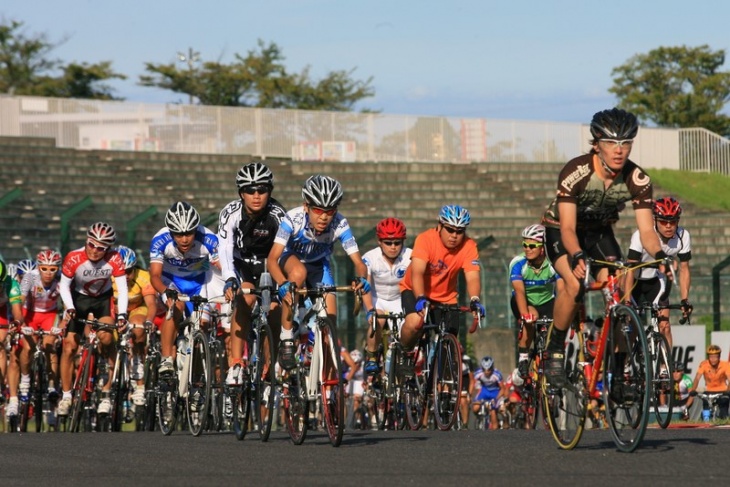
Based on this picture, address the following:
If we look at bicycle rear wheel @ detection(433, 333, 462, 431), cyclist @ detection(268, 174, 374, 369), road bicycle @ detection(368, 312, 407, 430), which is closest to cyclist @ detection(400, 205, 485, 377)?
road bicycle @ detection(368, 312, 407, 430)

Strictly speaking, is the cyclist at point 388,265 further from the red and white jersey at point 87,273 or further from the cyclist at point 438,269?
the red and white jersey at point 87,273

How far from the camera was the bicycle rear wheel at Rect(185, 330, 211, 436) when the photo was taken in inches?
549

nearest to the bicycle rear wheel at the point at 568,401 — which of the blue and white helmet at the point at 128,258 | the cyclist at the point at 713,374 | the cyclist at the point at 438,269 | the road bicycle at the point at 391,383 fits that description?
the cyclist at the point at 438,269

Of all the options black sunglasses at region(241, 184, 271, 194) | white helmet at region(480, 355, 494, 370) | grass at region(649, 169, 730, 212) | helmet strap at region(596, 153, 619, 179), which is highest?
grass at region(649, 169, 730, 212)

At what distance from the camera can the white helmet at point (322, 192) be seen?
42.5 ft

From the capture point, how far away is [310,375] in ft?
39.0

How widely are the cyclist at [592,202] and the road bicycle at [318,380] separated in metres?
1.67

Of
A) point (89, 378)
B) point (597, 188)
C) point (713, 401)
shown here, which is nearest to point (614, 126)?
point (597, 188)

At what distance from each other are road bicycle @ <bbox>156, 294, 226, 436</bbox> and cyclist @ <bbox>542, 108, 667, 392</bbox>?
4040 millimetres

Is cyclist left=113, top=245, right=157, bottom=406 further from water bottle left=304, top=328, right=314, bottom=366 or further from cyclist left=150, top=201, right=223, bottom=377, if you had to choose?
water bottle left=304, top=328, right=314, bottom=366

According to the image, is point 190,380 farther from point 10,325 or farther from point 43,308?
point 43,308

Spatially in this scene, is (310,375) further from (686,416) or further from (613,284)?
(686,416)

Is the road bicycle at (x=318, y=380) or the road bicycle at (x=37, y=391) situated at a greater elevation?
the road bicycle at (x=318, y=380)

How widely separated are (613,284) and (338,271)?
1555 centimetres
